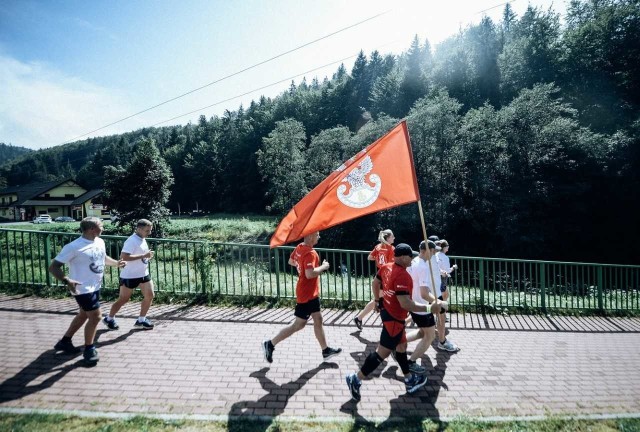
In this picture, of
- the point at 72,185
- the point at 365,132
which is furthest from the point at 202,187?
the point at 365,132

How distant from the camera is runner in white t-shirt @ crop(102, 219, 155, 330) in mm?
5770

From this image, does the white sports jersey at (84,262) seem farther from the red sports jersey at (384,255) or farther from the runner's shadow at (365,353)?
the red sports jersey at (384,255)

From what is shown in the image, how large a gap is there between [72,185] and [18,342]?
87.8 meters

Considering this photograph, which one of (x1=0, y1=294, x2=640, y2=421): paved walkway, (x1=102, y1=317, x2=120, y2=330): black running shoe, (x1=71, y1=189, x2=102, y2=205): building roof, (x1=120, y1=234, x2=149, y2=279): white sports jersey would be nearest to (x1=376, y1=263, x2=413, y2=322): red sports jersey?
(x1=0, y1=294, x2=640, y2=421): paved walkway

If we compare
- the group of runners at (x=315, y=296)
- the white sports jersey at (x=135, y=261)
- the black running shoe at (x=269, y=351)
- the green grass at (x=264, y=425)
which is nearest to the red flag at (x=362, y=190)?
the group of runners at (x=315, y=296)

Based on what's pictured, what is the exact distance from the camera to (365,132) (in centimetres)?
3200

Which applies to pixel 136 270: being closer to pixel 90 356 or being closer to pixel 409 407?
pixel 90 356

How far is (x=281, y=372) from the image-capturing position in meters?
4.89

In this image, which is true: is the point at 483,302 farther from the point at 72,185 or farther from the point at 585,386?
the point at 72,185

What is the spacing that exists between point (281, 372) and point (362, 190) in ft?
9.06

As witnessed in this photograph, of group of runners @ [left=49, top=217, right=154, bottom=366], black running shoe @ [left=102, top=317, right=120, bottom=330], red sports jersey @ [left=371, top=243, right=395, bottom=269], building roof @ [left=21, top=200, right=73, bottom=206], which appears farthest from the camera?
building roof @ [left=21, top=200, right=73, bottom=206]

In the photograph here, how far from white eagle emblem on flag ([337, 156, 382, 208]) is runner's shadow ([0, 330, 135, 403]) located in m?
4.23

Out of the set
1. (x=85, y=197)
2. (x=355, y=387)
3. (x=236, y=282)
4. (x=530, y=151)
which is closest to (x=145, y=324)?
(x=236, y=282)

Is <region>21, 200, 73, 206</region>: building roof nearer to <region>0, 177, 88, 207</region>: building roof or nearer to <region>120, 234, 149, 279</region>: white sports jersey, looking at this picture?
<region>0, 177, 88, 207</region>: building roof
